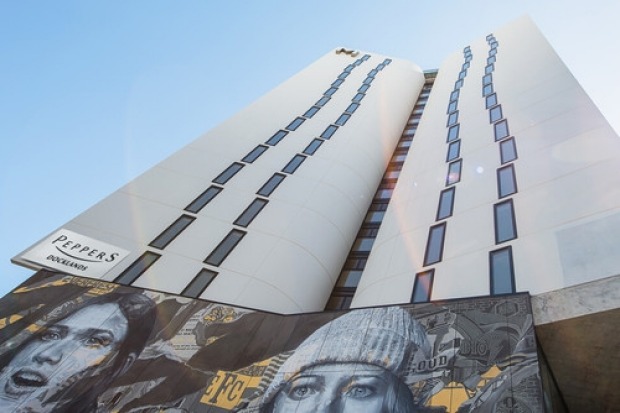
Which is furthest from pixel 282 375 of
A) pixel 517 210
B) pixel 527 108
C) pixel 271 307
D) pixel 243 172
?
pixel 527 108

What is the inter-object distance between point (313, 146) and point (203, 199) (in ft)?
32.6

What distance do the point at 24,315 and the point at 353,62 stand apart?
4314 centimetres

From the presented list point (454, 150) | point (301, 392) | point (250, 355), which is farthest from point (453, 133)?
point (301, 392)

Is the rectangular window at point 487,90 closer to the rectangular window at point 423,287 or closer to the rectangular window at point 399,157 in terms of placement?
the rectangular window at point 399,157

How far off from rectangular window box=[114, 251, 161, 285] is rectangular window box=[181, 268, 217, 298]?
238 cm

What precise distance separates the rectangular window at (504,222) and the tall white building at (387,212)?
0.07 meters

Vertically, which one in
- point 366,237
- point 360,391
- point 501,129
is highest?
point 501,129

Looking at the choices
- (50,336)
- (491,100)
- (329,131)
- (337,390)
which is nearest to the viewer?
(337,390)

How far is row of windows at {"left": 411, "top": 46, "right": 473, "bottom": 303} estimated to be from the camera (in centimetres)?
1594

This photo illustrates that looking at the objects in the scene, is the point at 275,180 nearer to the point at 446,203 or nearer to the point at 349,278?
the point at 349,278

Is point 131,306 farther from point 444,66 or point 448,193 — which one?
point 444,66

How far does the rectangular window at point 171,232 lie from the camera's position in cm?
2109

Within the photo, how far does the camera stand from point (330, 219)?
2511 centimetres

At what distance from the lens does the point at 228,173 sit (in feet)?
87.3
